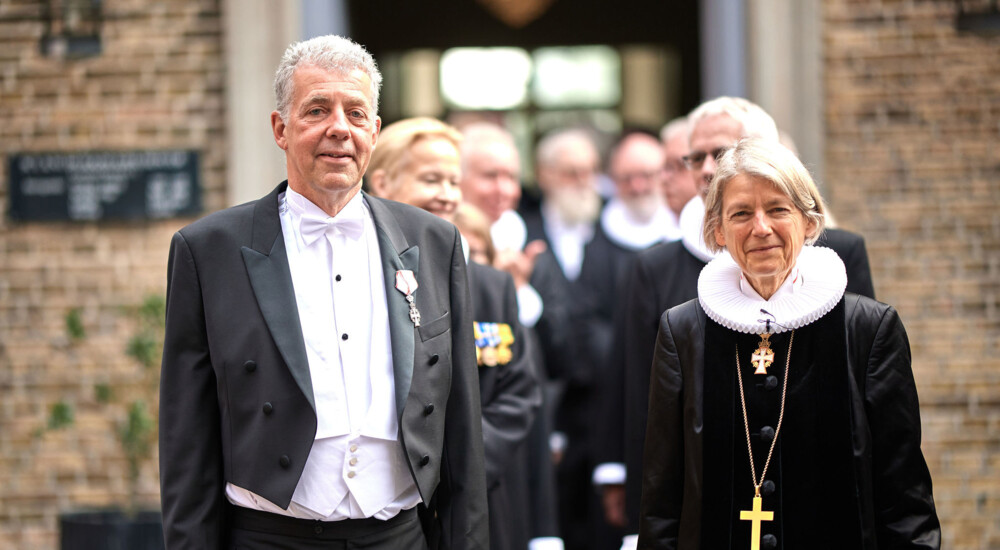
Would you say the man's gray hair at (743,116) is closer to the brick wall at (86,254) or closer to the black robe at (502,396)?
the black robe at (502,396)

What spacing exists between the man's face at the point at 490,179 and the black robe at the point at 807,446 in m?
2.42

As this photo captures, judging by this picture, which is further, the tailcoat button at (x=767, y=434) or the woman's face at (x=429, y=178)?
the woman's face at (x=429, y=178)

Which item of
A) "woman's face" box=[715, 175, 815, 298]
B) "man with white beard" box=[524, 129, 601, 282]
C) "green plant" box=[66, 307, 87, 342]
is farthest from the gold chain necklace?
"green plant" box=[66, 307, 87, 342]

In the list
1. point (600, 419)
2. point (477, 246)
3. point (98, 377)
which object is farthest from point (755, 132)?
point (98, 377)

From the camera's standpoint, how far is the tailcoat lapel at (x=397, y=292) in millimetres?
2691

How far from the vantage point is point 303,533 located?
264cm

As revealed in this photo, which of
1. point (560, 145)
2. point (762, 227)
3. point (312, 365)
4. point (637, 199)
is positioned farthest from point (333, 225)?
point (560, 145)

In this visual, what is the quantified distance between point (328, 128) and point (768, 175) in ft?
3.45

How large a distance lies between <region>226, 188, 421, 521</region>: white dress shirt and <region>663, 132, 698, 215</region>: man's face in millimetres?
2035

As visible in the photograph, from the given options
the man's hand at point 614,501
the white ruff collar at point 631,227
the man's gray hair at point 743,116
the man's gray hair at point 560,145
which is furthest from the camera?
the man's gray hair at point 560,145

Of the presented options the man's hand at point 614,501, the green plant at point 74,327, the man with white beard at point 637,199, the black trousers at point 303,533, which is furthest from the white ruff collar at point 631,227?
the black trousers at point 303,533

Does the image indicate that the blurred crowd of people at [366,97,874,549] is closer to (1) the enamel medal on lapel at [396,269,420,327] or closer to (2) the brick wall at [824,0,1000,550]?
(1) the enamel medal on lapel at [396,269,420,327]

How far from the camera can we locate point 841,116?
19.1 ft

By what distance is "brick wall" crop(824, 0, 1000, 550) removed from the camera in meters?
5.79
